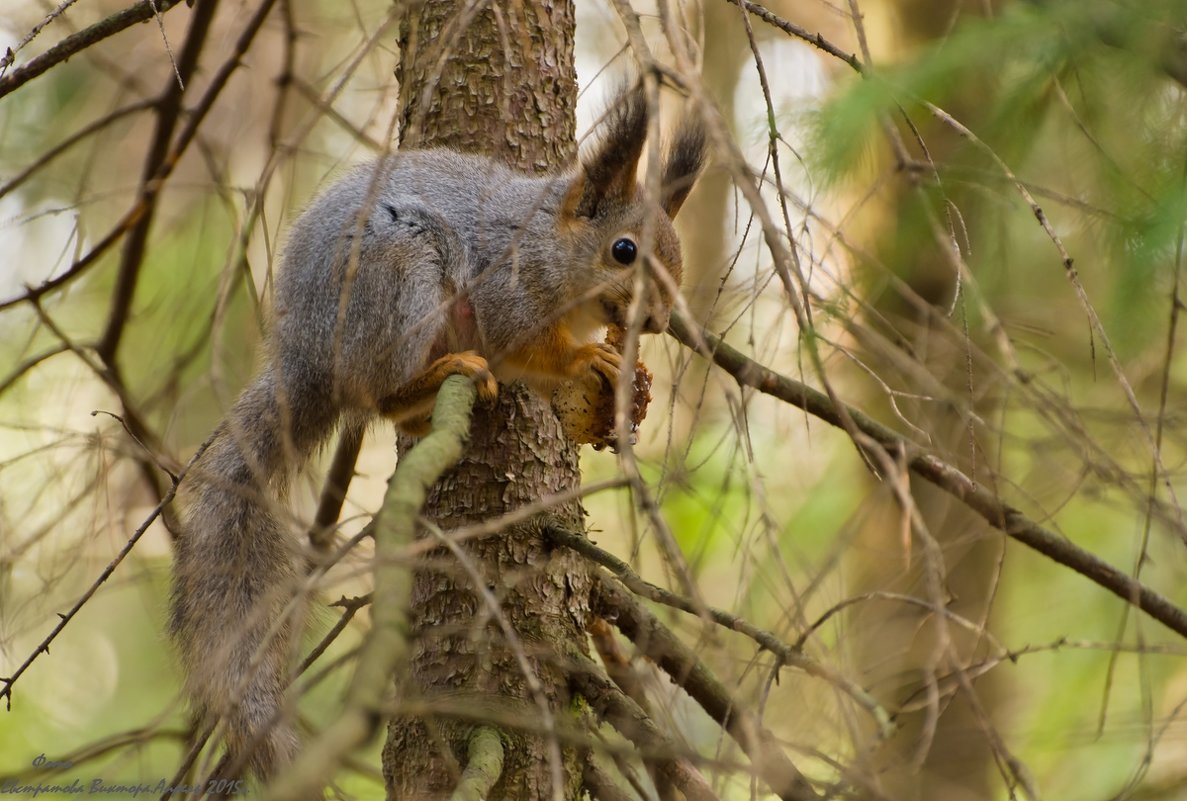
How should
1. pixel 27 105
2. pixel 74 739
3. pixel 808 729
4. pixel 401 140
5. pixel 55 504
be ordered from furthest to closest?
pixel 74 739, pixel 27 105, pixel 55 504, pixel 401 140, pixel 808 729

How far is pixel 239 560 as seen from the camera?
87.4 inches

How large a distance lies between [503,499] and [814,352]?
4.01ft

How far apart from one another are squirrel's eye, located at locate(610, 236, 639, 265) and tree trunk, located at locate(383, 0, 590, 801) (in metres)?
0.21

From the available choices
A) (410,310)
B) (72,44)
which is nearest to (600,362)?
(410,310)

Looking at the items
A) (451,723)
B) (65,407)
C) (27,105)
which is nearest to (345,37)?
(27,105)

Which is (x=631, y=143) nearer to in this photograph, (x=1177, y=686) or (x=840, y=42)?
(x=840, y=42)

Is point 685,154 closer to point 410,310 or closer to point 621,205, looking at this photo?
point 621,205

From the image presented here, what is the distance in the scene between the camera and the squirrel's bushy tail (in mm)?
1905

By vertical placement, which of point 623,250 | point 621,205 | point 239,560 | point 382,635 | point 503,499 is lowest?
point 382,635

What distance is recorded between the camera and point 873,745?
107 cm

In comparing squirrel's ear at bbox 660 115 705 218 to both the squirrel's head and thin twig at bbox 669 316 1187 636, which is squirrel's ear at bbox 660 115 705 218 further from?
thin twig at bbox 669 316 1187 636

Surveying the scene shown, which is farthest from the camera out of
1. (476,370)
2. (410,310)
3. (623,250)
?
(623,250)

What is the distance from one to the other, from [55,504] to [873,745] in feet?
6.16

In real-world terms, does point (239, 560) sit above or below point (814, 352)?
above
